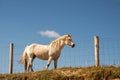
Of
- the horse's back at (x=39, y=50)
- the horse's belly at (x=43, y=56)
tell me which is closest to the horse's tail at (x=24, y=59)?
the horse's back at (x=39, y=50)

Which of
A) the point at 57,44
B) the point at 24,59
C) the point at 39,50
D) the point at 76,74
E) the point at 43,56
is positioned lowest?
the point at 76,74

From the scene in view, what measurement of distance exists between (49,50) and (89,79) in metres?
4.02

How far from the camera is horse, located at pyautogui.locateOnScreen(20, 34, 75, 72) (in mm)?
16578

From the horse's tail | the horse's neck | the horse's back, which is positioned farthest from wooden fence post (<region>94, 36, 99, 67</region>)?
the horse's tail

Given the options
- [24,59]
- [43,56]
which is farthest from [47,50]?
[24,59]

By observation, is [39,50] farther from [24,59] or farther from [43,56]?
[24,59]

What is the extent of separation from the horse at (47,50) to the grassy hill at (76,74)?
6.21ft

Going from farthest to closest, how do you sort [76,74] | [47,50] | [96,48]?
[47,50]
[96,48]
[76,74]

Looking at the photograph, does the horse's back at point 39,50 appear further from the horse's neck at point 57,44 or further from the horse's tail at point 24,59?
the horse's tail at point 24,59

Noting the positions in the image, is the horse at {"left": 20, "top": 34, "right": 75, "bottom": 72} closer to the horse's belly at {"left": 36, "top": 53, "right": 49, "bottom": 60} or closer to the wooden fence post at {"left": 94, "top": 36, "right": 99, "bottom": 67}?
the horse's belly at {"left": 36, "top": 53, "right": 49, "bottom": 60}

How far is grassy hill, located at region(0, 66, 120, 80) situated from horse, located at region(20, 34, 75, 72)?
189 centimetres

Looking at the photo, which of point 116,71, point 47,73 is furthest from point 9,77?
point 116,71

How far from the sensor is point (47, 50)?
16.8 m

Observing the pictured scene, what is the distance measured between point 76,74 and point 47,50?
3.43m
